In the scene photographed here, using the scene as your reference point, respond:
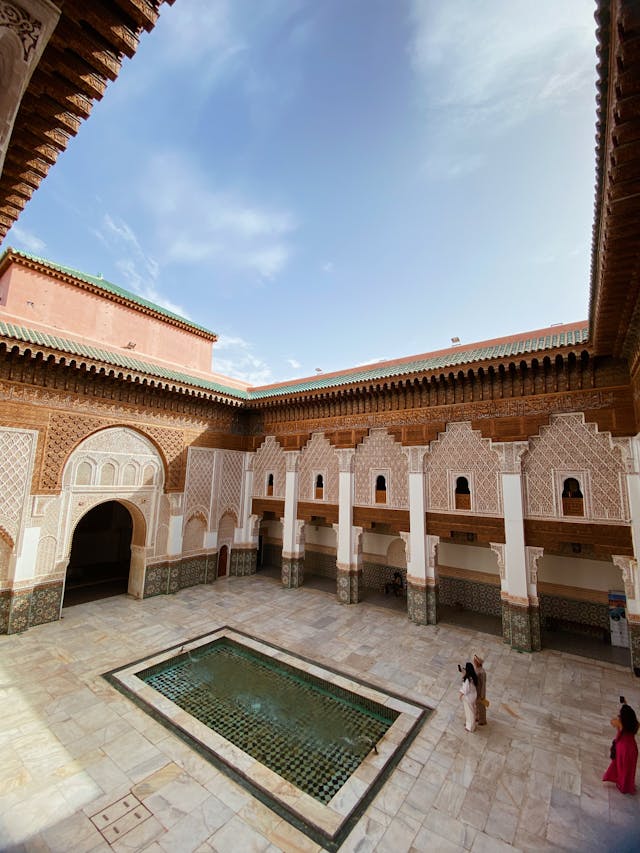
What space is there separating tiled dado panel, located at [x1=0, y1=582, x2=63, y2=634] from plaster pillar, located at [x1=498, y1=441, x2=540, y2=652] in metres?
7.24

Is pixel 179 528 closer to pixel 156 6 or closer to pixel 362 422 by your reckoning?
pixel 362 422

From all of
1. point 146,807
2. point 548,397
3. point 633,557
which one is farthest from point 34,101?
point 633,557

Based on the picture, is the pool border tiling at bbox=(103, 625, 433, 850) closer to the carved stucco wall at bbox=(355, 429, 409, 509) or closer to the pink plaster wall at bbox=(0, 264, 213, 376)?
the carved stucco wall at bbox=(355, 429, 409, 509)

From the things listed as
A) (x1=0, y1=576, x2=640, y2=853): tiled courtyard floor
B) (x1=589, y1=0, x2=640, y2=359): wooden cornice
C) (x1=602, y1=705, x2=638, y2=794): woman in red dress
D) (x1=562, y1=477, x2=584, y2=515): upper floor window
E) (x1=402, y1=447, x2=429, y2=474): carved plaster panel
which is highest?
(x1=589, y1=0, x2=640, y2=359): wooden cornice

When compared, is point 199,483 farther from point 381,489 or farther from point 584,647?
point 584,647

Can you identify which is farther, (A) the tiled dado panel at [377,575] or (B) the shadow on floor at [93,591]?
(A) the tiled dado panel at [377,575]

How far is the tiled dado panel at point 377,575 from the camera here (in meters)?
8.85

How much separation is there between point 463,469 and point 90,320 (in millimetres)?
8275

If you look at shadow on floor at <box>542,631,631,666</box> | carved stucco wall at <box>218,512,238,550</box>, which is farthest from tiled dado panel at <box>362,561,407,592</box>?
carved stucco wall at <box>218,512,238,550</box>

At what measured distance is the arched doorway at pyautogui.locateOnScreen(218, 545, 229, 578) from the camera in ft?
30.6

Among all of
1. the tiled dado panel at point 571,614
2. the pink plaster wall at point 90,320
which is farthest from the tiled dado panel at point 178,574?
the tiled dado panel at point 571,614

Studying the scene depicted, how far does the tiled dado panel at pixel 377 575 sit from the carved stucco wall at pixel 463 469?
108 inches

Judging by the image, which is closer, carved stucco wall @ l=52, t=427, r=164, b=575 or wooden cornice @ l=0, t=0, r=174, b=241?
wooden cornice @ l=0, t=0, r=174, b=241

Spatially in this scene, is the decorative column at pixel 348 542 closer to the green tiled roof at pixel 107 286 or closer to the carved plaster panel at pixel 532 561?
the carved plaster panel at pixel 532 561
